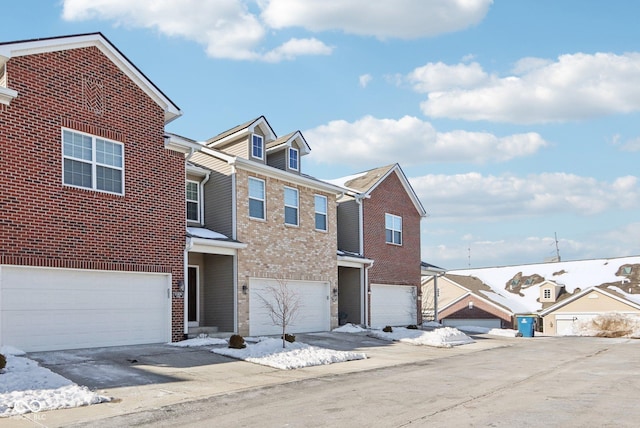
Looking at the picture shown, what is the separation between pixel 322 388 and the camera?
12227mm

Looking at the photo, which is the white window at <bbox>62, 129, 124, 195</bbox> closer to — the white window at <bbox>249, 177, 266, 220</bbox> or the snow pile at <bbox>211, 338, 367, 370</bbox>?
the snow pile at <bbox>211, 338, 367, 370</bbox>

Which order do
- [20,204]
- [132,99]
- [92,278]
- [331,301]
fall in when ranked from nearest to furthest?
[20,204] < [92,278] < [132,99] < [331,301]

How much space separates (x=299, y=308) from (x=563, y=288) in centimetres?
4322

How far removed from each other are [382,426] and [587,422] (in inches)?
121

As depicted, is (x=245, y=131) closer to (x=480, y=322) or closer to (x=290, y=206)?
(x=290, y=206)

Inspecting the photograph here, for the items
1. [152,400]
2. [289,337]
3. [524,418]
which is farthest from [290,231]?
[524,418]

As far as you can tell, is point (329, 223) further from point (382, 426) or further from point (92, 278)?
point (382, 426)

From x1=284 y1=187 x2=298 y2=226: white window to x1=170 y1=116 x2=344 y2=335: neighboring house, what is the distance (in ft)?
0.13

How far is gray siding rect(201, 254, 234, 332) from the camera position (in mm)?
21016

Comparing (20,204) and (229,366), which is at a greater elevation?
(20,204)

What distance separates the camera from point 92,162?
16.3 meters

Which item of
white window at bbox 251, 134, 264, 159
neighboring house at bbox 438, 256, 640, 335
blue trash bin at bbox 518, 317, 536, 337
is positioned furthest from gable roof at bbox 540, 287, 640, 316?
white window at bbox 251, 134, 264, 159

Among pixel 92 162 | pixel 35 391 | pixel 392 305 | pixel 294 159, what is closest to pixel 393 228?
pixel 392 305

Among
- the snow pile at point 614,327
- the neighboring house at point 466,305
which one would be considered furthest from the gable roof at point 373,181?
the neighboring house at point 466,305
